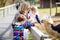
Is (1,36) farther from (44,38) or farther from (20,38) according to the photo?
Answer: (44,38)

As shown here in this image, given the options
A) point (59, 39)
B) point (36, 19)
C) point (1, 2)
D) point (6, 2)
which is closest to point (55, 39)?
point (59, 39)

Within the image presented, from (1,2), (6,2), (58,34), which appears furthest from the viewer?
(6,2)

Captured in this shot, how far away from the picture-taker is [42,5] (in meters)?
26.5

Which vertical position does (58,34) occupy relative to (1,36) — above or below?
above

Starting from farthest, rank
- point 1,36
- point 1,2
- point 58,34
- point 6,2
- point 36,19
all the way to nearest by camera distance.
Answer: point 6,2 < point 1,2 < point 1,36 < point 36,19 < point 58,34

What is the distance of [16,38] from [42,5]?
2254cm

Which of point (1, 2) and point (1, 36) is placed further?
point (1, 2)

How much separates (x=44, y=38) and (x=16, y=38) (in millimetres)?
926

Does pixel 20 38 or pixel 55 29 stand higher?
pixel 55 29

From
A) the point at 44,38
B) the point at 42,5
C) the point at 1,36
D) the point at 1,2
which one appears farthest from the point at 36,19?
the point at 42,5

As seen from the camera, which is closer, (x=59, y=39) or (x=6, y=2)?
(x=59, y=39)

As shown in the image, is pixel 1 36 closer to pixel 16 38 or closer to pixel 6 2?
pixel 16 38

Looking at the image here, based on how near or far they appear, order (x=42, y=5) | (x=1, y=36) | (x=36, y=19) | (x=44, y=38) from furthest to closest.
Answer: (x=42, y=5), (x=1, y=36), (x=36, y=19), (x=44, y=38)

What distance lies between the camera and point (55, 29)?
10.5ft
